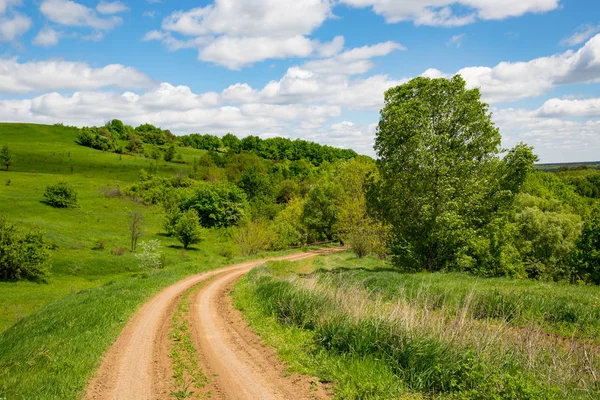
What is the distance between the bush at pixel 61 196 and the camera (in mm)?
78225

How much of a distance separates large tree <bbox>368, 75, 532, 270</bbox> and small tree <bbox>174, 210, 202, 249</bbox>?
47.0 metres

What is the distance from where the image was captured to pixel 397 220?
88.4 ft

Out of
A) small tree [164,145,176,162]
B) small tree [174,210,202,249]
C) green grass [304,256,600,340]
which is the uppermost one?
small tree [164,145,176,162]

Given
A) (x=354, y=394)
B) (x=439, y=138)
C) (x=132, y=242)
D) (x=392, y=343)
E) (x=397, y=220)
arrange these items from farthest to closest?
1. (x=132, y=242)
2. (x=397, y=220)
3. (x=439, y=138)
4. (x=392, y=343)
5. (x=354, y=394)

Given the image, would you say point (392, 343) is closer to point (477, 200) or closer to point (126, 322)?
point (126, 322)

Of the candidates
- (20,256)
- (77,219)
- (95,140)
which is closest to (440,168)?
(20,256)

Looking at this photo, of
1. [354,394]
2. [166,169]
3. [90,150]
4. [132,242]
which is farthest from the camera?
[90,150]

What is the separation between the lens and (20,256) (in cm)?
4175

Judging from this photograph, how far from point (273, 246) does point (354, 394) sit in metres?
54.9

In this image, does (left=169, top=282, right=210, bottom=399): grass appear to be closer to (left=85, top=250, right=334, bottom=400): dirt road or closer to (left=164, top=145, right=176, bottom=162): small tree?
(left=85, top=250, right=334, bottom=400): dirt road

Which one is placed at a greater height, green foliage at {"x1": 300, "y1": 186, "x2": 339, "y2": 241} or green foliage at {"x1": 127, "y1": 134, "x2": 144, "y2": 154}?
green foliage at {"x1": 127, "y1": 134, "x2": 144, "y2": 154}

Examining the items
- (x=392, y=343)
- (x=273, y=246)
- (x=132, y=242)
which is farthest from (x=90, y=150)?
(x=392, y=343)

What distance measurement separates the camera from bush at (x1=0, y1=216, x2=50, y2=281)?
1629 inches

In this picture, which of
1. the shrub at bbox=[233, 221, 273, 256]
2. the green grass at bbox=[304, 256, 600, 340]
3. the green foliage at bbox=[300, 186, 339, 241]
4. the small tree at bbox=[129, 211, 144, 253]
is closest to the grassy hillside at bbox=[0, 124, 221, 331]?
the small tree at bbox=[129, 211, 144, 253]
